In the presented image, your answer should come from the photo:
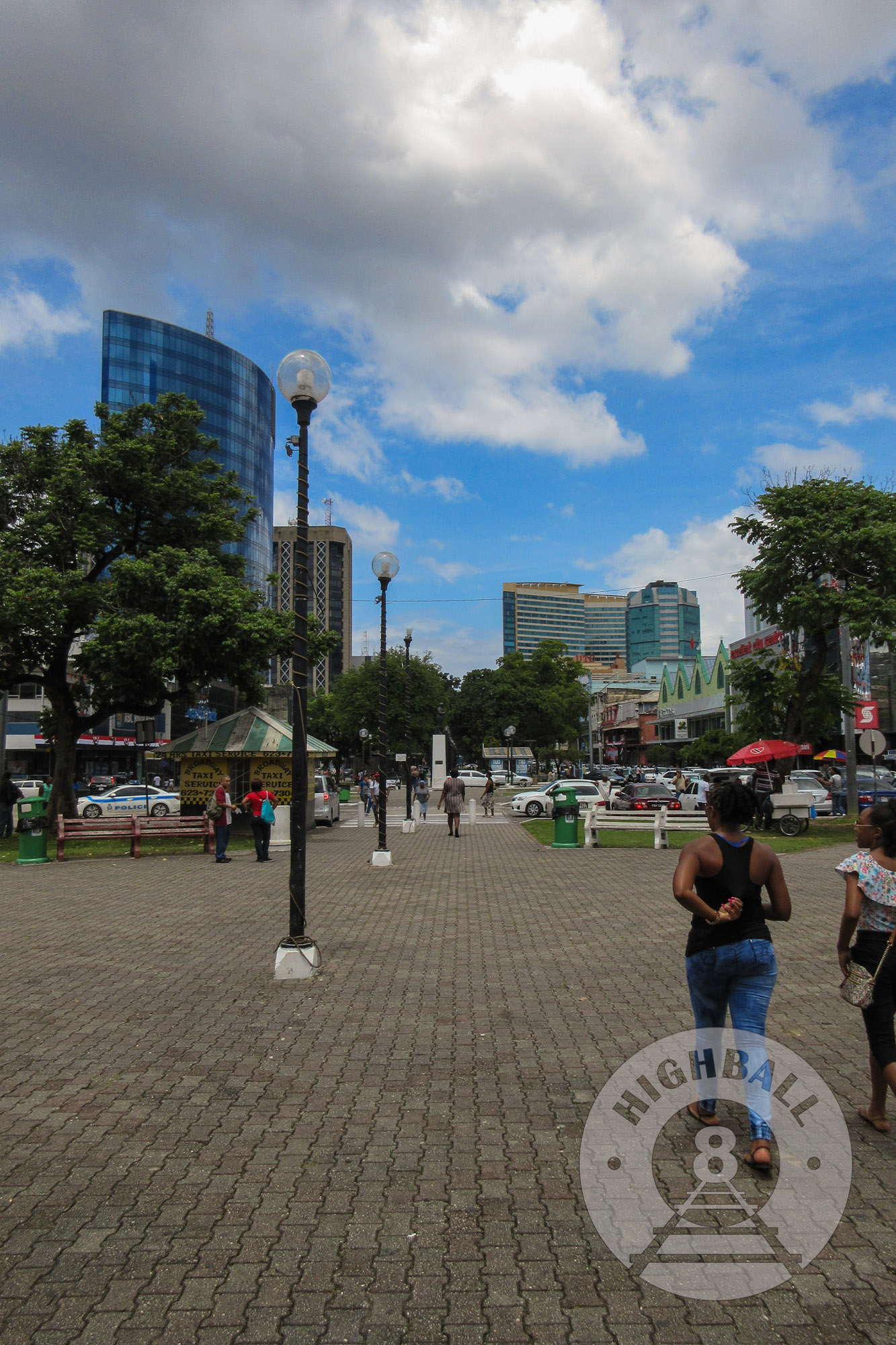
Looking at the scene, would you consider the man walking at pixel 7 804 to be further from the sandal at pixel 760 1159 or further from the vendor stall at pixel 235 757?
the sandal at pixel 760 1159

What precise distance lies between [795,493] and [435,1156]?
930 inches

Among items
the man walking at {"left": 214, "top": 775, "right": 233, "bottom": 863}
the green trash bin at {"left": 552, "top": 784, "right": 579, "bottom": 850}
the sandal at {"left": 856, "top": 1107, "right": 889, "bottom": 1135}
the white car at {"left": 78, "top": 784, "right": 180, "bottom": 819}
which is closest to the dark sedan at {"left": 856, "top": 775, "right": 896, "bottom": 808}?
the green trash bin at {"left": 552, "top": 784, "right": 579, "bottom": 850}

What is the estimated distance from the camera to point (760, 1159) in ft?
12.7

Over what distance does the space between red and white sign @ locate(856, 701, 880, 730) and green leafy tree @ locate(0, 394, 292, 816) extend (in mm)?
16540

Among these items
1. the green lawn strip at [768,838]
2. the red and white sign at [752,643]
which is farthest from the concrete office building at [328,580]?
the green lawn strip at [768,838]

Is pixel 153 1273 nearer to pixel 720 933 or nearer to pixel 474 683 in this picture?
pixel 720 933

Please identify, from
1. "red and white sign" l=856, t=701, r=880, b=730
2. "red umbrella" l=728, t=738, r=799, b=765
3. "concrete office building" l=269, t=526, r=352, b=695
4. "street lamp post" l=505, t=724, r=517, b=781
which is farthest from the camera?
"concrete office building" l=269, t=526, r=352, b=695

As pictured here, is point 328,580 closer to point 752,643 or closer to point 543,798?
point 752,643

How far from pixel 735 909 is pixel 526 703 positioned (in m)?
76.2

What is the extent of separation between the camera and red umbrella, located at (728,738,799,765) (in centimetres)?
2341

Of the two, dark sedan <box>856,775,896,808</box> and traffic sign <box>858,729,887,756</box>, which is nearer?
traffic sign <box>858,729,887,756</box>

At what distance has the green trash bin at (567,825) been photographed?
1931cm

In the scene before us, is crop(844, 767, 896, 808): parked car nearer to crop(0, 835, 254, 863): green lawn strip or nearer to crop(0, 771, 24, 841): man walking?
crop(0, 835, 254, 863): green lawn strip

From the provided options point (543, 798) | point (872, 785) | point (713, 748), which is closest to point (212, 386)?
point (713, 748)
